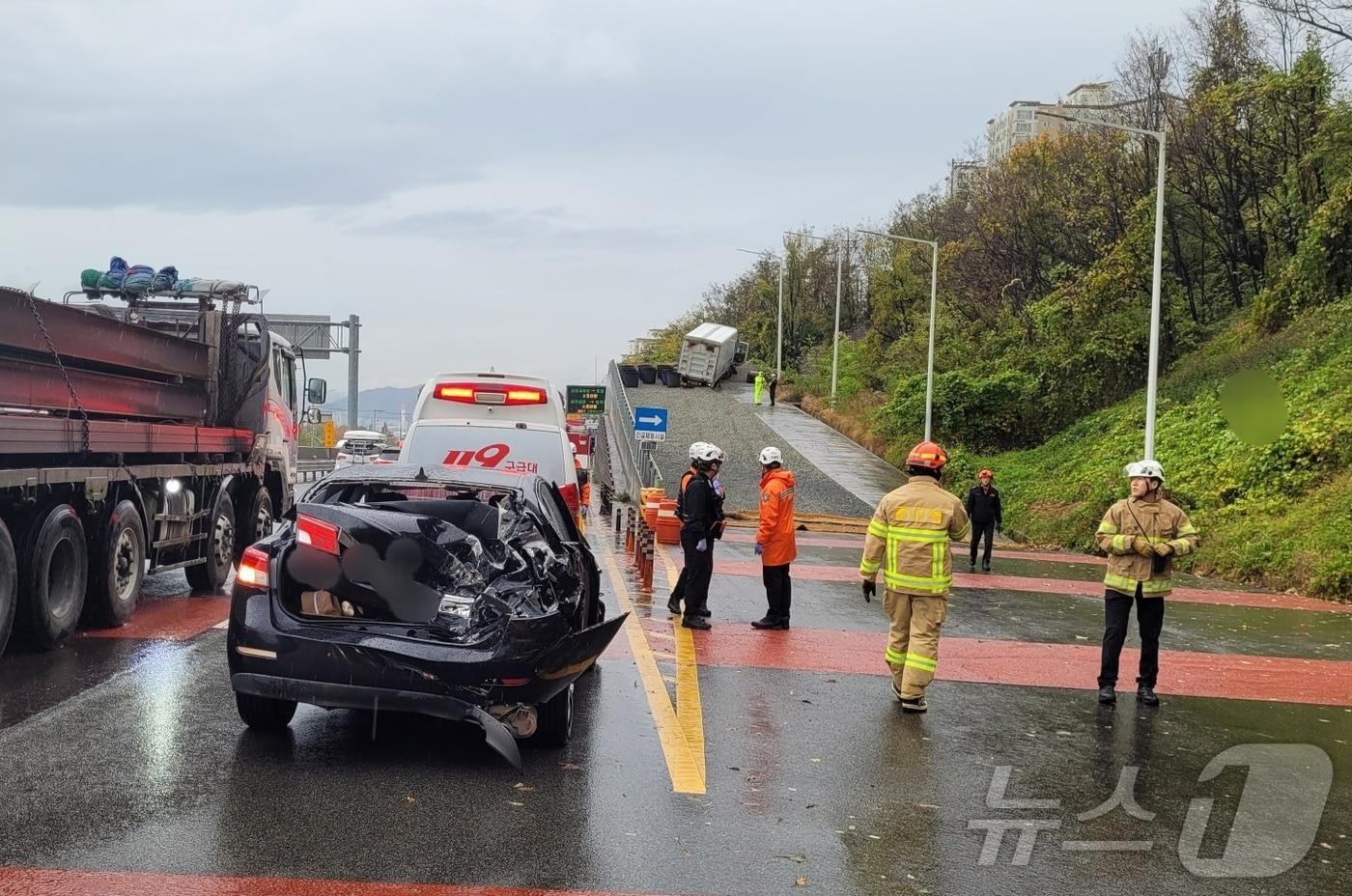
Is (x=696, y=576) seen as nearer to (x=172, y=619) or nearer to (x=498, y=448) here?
(x=498, y=448)

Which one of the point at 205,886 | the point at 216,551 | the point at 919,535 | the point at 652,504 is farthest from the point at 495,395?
the point at 205,886

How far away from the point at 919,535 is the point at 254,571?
402 centimetres

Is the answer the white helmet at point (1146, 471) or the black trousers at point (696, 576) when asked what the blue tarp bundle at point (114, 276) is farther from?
the white helmet at point (1146, 471)

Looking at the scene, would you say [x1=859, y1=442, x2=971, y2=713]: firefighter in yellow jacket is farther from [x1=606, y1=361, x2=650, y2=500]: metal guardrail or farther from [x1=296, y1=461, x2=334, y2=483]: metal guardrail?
[x1=296, y1=461, x2=334, y2=483]: metal guardrail

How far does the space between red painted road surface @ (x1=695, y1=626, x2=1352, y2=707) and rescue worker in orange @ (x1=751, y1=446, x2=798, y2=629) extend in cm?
46

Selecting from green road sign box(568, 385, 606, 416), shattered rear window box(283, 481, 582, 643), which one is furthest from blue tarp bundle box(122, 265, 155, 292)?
green road sign box(568, 385, 606, 416)

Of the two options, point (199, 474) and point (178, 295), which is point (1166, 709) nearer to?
point (199, 474)

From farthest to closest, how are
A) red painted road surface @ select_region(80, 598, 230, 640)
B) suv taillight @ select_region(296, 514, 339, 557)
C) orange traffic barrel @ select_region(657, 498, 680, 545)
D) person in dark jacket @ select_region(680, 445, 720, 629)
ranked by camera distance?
orange traffic barrel @ select_region(657, 498, 680, 545) < person in dark jacket @ select_region(680, 445, 720, 629) < red painted road surface @ select_region(80, 598, 230, 640) < suv taillight @ select_region(296, 514, 339, 557)

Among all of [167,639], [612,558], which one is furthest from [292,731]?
[612,558]

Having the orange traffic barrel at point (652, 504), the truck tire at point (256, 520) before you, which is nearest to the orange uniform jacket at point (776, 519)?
the truck tire at point (256, 520)

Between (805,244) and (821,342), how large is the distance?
707cm

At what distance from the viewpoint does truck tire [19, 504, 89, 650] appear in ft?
28.6

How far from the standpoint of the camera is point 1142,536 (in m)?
8.66

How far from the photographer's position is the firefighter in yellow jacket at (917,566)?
8.12 meters
